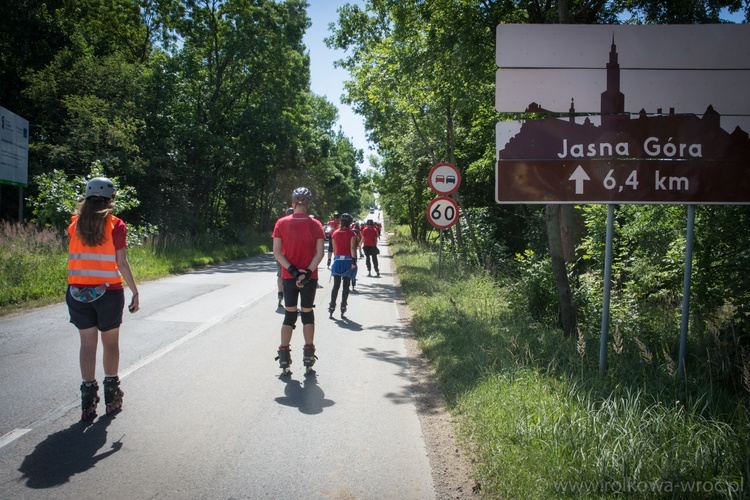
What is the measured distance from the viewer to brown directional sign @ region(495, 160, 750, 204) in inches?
195

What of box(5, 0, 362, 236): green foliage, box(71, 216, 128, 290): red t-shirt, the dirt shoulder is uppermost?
box(5, 0, 362, 236): green foliage

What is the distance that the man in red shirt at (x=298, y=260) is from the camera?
638cm

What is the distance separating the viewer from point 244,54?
1216 inches

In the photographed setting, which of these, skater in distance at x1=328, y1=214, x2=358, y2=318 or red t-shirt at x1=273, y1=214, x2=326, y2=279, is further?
skater in distance at x1=328, y1=214, x2=358, y2=318

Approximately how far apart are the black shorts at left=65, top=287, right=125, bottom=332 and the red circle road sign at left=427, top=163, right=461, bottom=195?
8.34m

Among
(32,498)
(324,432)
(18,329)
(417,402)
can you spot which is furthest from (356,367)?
(18,329)

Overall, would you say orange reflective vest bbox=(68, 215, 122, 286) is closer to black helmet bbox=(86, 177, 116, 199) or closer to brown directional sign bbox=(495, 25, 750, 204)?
black helmet bbox=(86, 177, 116, 199)

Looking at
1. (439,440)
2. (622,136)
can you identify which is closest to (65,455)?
(439,440)

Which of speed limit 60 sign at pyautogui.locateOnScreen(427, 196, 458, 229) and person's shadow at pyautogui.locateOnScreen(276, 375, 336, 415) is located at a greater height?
speed limit 60 sign at pyautogui.locateOnScreen(427, 196, 458, 229)

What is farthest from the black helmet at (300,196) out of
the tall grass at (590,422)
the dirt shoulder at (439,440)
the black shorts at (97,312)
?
the tall grass at (590,422)

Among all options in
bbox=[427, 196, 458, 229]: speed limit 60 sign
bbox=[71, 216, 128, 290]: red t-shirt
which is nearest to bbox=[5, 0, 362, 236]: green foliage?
bbox=[427, 196, 458, 229]: speed limit 60 sign

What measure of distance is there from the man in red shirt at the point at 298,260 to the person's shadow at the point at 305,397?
341mm

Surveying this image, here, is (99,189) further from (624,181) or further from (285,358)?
(624,181)

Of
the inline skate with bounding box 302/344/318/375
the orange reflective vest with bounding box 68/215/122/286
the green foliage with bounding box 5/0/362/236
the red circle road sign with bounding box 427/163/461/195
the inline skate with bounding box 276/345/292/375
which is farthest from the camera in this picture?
the green foliage with bounding box 5/0/362/236
